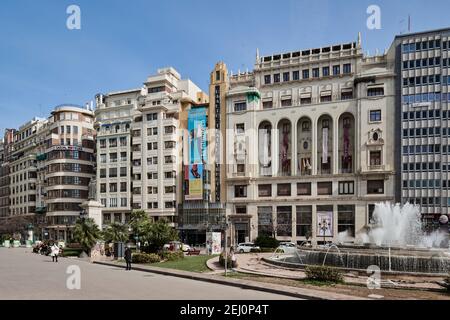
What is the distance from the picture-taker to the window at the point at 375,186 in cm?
6368

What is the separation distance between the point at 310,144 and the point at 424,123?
19.0 m

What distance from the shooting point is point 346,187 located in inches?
2603

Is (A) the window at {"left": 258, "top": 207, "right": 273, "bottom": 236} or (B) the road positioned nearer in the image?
(B) the road

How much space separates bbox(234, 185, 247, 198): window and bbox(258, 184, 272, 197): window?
9.41ft

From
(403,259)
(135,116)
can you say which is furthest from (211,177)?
(403,259)

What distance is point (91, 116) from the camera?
308 ft

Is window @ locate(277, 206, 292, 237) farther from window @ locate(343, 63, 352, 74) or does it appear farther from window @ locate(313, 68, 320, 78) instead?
window @ locate(343, 63, 352, 74)

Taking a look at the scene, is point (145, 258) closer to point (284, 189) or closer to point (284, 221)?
point (284, 221)

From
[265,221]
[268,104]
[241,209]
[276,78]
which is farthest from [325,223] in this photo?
[276,78]

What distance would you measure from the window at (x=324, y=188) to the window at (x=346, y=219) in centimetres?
311

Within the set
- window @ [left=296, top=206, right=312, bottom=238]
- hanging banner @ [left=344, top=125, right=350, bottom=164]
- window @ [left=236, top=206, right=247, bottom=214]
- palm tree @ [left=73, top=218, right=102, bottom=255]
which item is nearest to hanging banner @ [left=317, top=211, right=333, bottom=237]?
window @ [left=296, top=206, right=312, bottom=238]

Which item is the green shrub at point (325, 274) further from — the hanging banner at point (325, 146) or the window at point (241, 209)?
the window at point (241, 209)

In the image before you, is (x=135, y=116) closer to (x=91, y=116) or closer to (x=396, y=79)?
(x=91, y=116)

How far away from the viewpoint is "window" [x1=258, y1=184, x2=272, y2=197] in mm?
71938
